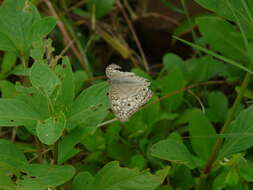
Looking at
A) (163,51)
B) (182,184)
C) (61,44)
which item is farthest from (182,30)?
(182,184)

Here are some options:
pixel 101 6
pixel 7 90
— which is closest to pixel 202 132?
pixel 7 90

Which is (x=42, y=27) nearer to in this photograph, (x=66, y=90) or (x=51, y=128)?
(x=66, y=90)

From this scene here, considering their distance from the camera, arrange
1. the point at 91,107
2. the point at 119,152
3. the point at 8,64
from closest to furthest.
A: 1. the point at 91,107
2. the point at 119,152
3. the point at 8,64

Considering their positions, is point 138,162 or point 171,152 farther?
point 138,162

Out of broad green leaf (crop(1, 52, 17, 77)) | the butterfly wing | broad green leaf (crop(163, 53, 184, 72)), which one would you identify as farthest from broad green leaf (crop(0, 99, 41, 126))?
broad green leaf (crop(163, 53, 184, 72))

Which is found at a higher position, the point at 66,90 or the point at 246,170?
the point at 66,90

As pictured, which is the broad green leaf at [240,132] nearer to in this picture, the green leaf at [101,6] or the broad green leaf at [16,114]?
the broad green leaf at [16,114]

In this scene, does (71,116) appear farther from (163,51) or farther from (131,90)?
(163,51)
